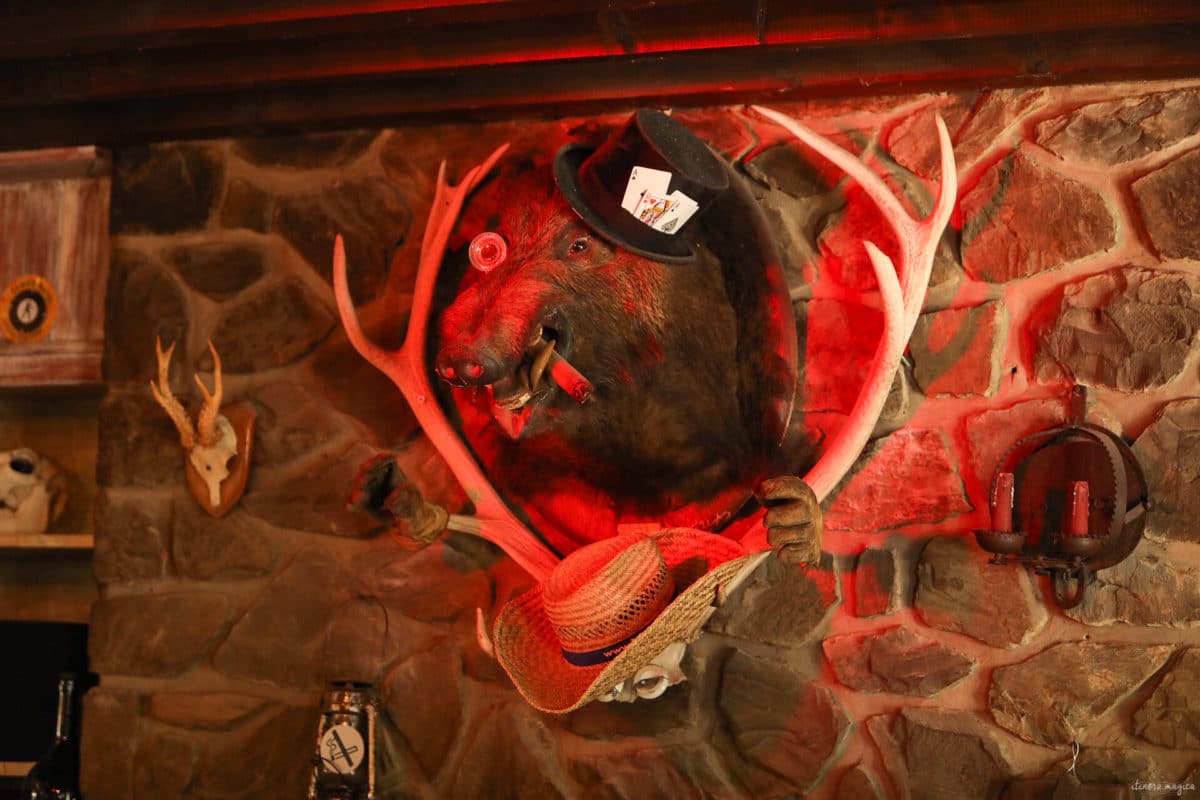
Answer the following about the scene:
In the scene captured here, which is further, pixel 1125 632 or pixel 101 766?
pixel 101 766

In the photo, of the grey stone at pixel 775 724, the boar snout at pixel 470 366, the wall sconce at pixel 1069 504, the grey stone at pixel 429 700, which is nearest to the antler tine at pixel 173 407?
the grey stone at pixel 429 700

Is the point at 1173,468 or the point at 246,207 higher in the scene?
the point at 246,207

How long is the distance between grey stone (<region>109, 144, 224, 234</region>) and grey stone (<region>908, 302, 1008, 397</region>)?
4.92 feet

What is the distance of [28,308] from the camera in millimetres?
2467

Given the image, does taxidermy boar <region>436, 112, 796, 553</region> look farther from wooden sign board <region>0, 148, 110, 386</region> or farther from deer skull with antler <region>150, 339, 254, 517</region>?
wooden sign board <region>0, 148, 110, 386</region>

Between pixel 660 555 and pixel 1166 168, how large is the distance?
1074mm

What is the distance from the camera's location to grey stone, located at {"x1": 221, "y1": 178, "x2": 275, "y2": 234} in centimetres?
222

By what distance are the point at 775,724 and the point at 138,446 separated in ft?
4.68

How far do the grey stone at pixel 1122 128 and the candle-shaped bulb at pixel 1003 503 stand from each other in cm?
58

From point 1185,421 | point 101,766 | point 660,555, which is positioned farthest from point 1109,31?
point 101,766

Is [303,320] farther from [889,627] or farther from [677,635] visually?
[889,627]

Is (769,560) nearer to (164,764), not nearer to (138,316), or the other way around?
(164,764)

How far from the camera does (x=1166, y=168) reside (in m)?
1.75

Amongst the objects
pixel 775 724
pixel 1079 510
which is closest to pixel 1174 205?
pixel 1079 510
